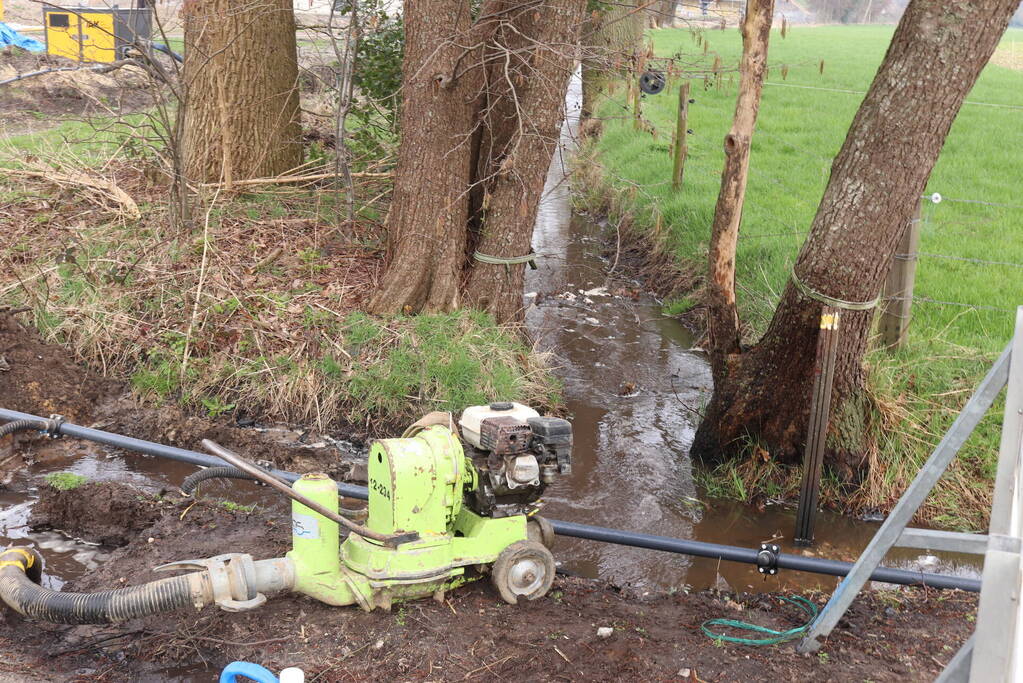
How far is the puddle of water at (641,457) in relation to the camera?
508 centimetres

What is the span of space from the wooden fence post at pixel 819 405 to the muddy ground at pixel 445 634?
2.35 feet

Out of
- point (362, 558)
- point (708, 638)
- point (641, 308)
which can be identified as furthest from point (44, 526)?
point (641, 308)

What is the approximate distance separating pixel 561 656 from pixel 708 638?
0.67 meters

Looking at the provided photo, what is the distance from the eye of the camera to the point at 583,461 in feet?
20.3

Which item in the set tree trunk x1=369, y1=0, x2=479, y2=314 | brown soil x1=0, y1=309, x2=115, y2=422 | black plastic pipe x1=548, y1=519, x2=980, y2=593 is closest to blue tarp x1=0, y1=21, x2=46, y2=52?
brown soil x1=0, y1=309, x2=115, y2=422

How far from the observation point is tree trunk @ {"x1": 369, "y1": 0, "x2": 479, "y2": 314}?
22.0ft

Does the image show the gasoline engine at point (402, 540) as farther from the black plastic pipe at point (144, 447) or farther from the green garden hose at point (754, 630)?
the black plastic pipe at point (144, 447)

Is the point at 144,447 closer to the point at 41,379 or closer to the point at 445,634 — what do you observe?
the point at 41,379

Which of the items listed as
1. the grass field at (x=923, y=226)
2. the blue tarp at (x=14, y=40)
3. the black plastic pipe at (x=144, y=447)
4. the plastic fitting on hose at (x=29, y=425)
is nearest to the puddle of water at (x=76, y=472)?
the black plastic pipe at (x=144, y=447)

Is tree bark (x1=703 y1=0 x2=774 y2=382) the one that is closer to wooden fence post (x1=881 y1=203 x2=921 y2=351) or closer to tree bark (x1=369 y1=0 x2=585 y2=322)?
wooden fence post (x1=881 y1=203 x2=921 y2=351)

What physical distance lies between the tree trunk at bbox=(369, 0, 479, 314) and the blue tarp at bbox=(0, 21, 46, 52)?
10.1m

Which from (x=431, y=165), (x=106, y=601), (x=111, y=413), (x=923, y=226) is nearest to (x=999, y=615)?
(x=106, y=601)

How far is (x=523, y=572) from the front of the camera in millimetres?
4199

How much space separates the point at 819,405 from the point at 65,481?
13.4 feet
